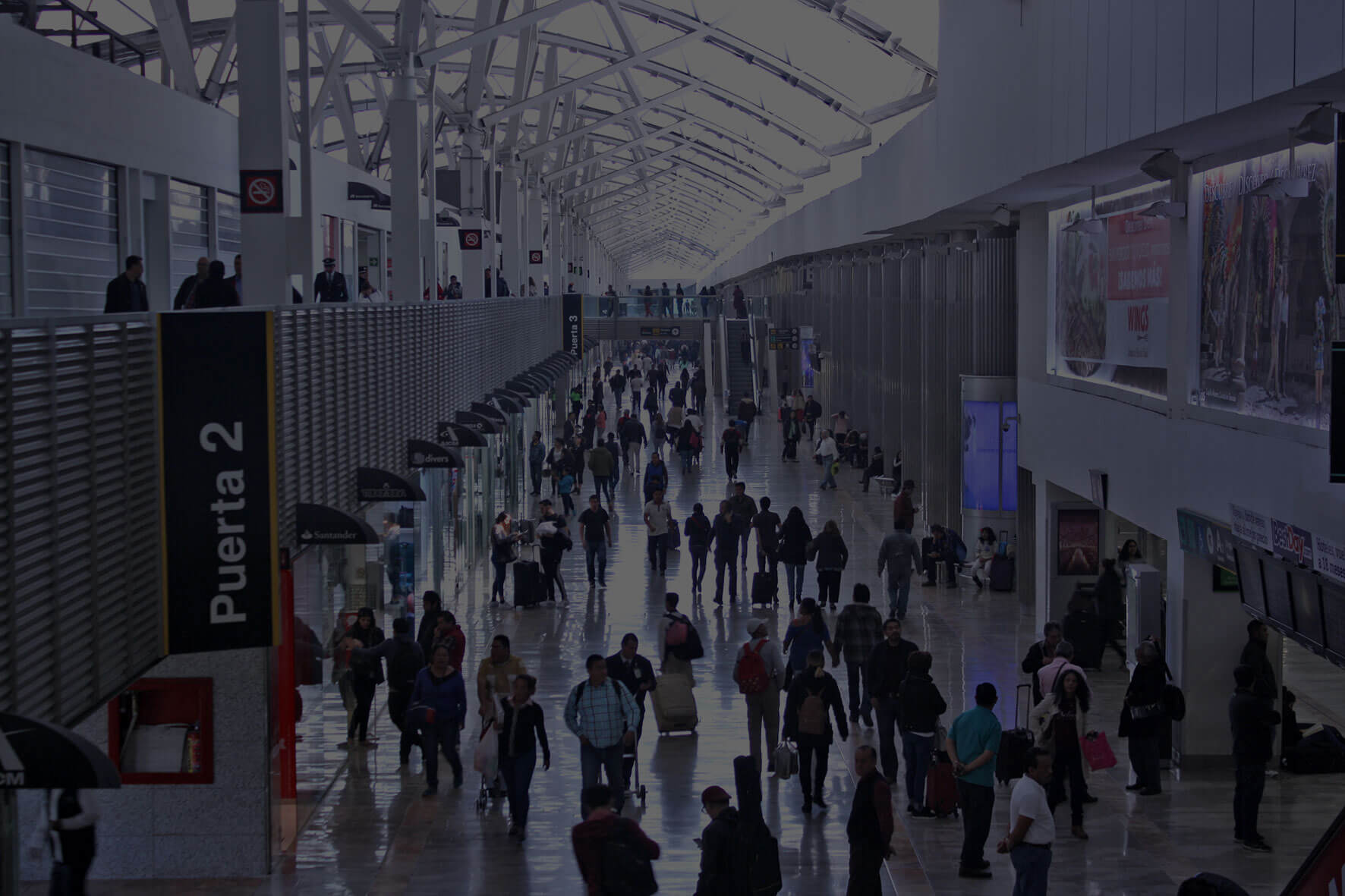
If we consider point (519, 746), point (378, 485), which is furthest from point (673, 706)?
point (378, 485)

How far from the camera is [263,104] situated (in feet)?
43.2

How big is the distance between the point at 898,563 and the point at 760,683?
6.92 m

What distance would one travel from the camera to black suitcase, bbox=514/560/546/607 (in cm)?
2020

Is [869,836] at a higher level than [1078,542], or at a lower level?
lower

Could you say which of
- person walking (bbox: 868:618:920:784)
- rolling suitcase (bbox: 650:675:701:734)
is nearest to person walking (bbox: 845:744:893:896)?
person walking (bbox: 868:618:920:784)

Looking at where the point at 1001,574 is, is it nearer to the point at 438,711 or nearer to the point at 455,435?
the point at 455,435

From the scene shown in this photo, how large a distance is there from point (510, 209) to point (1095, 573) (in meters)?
27.8

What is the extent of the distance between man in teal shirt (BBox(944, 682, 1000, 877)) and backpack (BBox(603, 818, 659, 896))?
9.89ft

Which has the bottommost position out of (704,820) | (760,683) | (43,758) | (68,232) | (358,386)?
(704,820)

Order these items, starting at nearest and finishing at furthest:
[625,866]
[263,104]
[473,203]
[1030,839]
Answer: [625,866] < [1030,839] < [263,104] < [473,203]

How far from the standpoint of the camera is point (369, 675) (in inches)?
523

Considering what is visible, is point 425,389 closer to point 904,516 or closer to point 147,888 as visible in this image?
point 904,516

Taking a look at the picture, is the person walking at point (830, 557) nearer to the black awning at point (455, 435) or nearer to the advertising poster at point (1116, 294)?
the advertising poster at point (1116, 294)

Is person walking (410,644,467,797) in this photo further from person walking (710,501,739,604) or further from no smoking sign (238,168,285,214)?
person walking (710,501,739,604)
